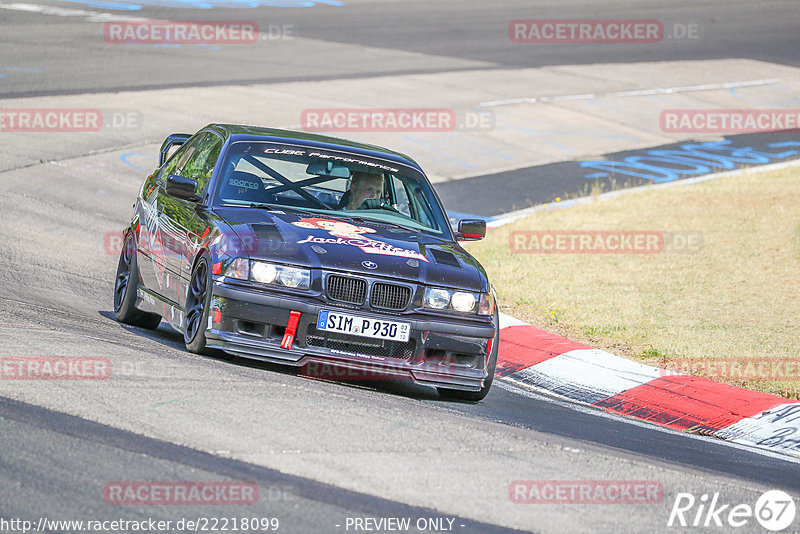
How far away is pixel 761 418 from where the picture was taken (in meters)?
8.18

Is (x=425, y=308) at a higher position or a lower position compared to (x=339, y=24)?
lower

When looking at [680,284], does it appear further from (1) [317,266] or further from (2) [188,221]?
(1) [317,266]

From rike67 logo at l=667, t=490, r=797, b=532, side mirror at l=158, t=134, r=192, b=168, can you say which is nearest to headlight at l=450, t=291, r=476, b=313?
rike67 logo at l=667, t=490, r=797, b=532

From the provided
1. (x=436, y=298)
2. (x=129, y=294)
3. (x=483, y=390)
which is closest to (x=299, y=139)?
(x=129, y=294)

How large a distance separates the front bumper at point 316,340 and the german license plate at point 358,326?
0.03 metres

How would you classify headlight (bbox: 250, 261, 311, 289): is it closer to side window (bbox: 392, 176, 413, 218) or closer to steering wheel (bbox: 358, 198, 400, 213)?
steering wheel (bbox: 358, 198, 400, 213)

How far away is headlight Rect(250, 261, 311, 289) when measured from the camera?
722 cm

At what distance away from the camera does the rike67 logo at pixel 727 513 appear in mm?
5348

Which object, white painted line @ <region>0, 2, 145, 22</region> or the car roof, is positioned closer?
the car roof

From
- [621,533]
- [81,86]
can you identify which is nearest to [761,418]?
[621,533]

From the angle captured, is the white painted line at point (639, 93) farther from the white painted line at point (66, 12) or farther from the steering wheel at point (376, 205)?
the steering wheel at point (376, 205)

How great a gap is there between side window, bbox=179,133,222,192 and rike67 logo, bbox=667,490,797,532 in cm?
436

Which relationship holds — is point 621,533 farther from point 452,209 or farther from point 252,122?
point 252,122

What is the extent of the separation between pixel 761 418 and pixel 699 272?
498cm
